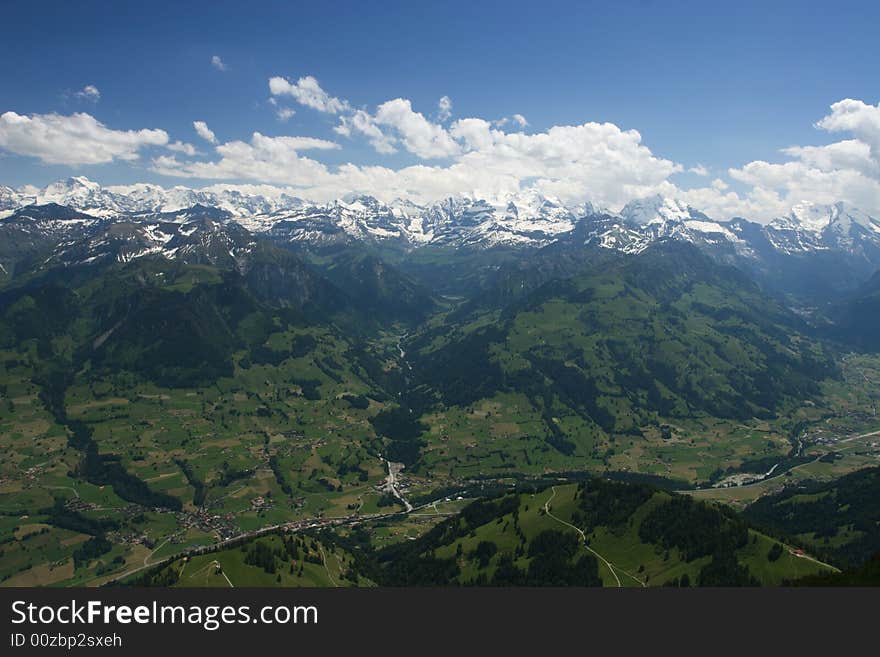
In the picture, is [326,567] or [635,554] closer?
[635,554]

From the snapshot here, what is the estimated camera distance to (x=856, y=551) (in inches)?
7426

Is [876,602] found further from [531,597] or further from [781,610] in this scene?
[531,597]

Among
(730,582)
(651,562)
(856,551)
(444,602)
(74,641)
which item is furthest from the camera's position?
(856,551)

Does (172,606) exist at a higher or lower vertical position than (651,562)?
higher

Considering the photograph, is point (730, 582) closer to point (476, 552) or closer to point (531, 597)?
point (476, 552)

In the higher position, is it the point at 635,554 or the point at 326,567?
the point at 635,554

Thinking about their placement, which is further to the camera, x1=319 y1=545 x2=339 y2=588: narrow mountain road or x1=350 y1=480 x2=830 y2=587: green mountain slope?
x1=319 y1=545 x2=339 y2=588: narrow mountain road

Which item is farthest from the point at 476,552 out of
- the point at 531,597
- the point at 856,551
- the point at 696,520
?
the point at 531,597

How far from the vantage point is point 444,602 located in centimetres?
5056

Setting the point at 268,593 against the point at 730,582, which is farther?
the point at 730,582

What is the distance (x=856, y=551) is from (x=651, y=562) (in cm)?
7543

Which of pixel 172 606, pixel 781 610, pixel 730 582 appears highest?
pixel 172 606

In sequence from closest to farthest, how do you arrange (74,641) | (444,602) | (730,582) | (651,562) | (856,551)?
1. (74,641)
2. (444,602)
3. (730,582)
4. (651,562)
5. (856,551)

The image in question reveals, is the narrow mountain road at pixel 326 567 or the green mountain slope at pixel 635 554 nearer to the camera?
the green mountain slope at pixel 635 554
